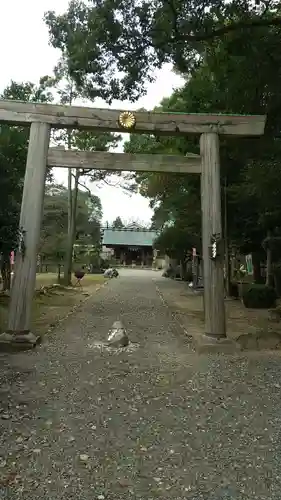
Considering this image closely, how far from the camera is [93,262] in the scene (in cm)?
3912

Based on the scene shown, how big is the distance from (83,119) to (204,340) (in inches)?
173

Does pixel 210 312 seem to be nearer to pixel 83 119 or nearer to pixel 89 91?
pixel 83 119

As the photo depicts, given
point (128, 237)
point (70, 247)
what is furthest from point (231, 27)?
point (128, 237)

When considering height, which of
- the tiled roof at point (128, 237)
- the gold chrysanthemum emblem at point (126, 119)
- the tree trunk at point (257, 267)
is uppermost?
the tiled roof at point (128, 237)

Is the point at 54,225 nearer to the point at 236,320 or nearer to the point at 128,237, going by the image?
the point at 236,320

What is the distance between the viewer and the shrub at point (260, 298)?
45.3 feet

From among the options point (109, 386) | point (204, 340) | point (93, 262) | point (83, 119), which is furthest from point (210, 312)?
point (93, 262)

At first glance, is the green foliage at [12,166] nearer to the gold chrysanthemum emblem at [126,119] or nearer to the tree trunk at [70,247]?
the gold chrysanthemum emblem at [126,119]

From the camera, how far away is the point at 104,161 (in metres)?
7.69

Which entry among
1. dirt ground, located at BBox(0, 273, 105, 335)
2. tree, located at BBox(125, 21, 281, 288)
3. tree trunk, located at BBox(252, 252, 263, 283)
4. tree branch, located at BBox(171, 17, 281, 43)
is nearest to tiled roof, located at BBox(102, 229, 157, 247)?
tree trunk, located at BBox(252, 252, 263, 283)

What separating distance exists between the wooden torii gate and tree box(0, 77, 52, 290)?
57 cm

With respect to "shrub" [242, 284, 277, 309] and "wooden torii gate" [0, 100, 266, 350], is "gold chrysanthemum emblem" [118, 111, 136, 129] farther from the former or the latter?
"shrub" [242, 284, 277, 309]

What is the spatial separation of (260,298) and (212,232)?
7.33m

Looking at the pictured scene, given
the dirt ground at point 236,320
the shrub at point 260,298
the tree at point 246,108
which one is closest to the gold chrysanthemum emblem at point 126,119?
the tree at point 246,108
